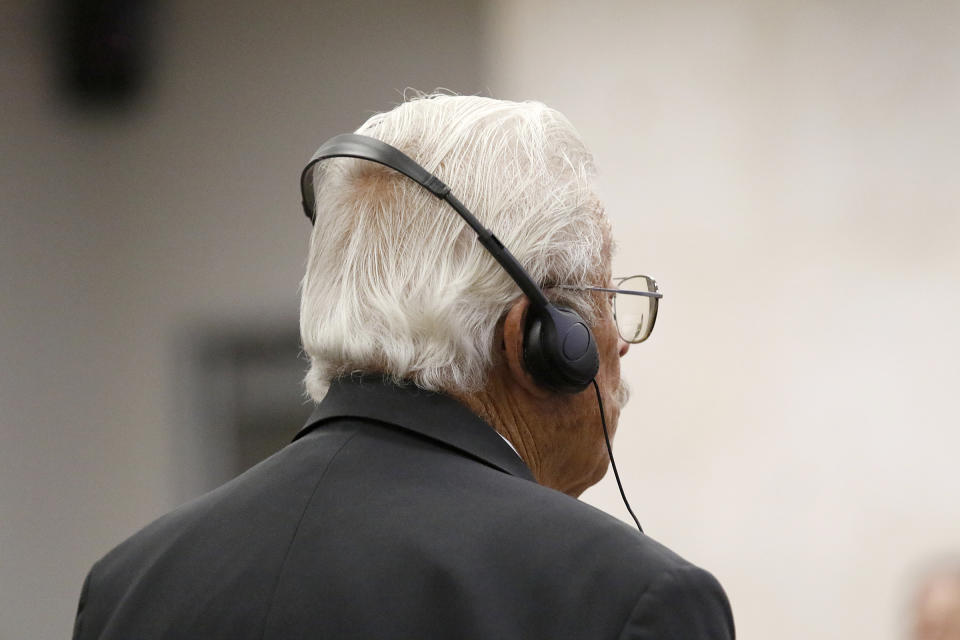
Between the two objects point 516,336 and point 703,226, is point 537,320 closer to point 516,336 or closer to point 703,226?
point 516,336

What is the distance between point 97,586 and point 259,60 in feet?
6.29

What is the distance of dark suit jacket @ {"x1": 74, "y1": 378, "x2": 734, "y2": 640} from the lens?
740 mm

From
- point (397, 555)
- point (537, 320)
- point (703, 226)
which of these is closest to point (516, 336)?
point (537, 320)

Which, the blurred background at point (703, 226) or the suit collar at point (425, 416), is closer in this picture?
the suit collar at point (425, 416)

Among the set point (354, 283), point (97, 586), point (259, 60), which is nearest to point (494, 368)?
point (354, 283)

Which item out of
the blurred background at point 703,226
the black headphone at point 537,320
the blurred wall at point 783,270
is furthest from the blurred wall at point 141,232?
the black headphone at point 537,320

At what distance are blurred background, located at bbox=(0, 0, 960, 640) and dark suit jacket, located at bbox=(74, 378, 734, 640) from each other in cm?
168

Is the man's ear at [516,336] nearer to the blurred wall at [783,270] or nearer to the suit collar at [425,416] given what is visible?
the suit collar at [425,416]

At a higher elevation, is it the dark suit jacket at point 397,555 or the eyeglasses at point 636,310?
the eyeglasses at point 636,310

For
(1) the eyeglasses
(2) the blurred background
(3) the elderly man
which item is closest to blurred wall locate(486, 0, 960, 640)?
(2) the blurred background

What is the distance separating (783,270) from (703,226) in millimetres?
252

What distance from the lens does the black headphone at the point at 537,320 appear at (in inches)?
36.3

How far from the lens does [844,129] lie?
2.96m

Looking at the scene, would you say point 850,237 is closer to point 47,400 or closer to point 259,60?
point 259,60
